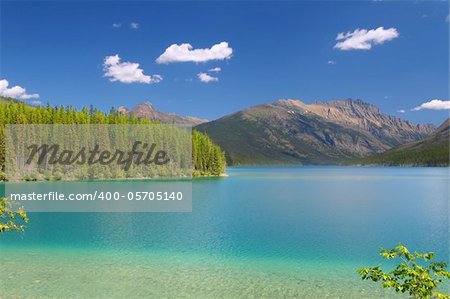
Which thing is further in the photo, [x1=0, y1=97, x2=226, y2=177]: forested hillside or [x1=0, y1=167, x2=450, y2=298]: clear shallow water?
[x1=0, y1=97, x2=226, y2=177]: forested hillside

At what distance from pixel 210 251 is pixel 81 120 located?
135 metres

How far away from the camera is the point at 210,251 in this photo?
119 feet

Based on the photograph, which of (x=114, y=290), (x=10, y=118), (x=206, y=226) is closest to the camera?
(x=114, y=290)

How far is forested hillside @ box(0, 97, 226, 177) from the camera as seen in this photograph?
137500 mm

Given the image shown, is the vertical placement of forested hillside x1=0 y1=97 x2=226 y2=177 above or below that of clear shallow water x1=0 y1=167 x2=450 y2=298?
above

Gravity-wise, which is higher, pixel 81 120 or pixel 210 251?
pixel 81 120

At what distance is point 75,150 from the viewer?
486 feet

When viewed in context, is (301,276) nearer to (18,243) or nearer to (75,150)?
(18,243)

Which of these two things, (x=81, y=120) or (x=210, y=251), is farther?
(x=81, y=120)

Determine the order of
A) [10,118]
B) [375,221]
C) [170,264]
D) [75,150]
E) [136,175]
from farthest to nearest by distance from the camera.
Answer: [136,175], [75,150], [10,118], [375,221], [170,264]

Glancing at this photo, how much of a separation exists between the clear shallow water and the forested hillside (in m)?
81.8

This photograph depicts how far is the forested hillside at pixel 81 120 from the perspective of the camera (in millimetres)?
137500

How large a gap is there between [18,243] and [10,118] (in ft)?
383

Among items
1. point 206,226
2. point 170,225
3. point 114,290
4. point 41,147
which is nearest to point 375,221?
point 206,226
